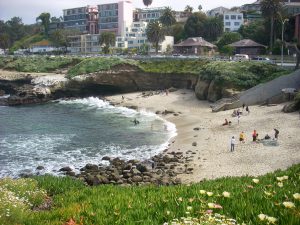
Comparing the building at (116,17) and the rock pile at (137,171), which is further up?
the building at (116,17)

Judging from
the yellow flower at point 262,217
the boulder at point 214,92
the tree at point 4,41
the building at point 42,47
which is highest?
the tree at point 4,41

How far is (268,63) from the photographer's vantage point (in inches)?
2170

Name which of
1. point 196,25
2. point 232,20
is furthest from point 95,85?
point 232,20

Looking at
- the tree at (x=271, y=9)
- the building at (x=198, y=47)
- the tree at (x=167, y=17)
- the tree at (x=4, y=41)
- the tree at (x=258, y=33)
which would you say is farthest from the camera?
the tree at (x=4, y=41)

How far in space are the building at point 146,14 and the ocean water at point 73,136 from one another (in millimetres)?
91142

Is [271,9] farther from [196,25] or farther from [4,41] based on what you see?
[4,41]

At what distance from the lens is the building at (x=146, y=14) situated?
5711 inches

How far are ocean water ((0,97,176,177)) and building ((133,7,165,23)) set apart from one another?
91.1 metres

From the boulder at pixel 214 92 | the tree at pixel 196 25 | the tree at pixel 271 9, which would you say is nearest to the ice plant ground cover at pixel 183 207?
the boulder at pixel 214 92

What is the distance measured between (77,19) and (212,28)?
2613 inches

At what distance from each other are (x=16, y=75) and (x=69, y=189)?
73403 mm

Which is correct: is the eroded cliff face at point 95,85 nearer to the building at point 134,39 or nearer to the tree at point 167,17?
the tree at point 167,17

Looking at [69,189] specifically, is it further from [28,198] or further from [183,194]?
[183,194]

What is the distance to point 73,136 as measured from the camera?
135 feet
